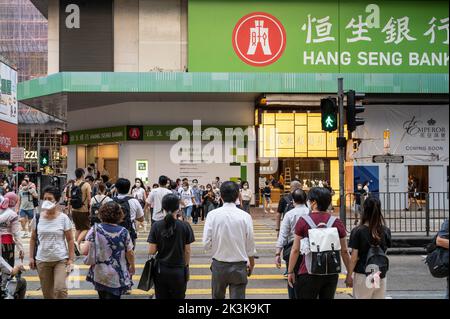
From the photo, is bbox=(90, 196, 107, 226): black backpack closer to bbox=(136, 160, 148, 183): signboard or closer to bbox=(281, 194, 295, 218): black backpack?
bbox=(281, 194, 295, 218): black backpack

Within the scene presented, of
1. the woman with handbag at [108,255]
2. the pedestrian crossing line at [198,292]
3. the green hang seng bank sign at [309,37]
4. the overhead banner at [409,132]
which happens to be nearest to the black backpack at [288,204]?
the pedestrian crossing line at [198,292]

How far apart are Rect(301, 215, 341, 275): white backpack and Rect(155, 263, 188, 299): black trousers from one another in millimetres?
1484

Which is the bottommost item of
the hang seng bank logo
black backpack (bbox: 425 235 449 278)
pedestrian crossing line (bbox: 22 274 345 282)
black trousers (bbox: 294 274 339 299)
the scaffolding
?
pedestrian crossing line (bbox: 22 274 345 282)

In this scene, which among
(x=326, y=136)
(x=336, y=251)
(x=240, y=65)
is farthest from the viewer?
(x=326, y=136)

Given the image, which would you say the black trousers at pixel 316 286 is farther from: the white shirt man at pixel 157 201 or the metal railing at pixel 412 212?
the metal railing at pixel 412 212

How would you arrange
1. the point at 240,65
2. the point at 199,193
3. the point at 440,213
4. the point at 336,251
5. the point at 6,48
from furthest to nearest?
the point at 6,48, the point at 240,65, the point at 199,193, the point at 440,213, the point at 336,251

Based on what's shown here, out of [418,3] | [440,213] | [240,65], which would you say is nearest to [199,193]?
[240,65]

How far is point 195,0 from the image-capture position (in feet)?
81.9

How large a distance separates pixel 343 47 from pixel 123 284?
70.9 ft

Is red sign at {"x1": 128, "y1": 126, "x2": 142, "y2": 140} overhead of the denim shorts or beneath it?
overhead

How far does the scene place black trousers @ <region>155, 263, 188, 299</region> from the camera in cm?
585

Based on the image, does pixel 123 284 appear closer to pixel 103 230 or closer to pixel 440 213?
pixel 103 230

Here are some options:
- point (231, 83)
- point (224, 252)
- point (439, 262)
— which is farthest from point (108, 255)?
point (231, 83)

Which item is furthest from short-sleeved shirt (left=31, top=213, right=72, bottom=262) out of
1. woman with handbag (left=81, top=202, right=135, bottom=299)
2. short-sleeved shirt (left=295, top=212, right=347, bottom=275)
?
short-sleeved shirt (left=295, top=212, right=347, bottom=275)
